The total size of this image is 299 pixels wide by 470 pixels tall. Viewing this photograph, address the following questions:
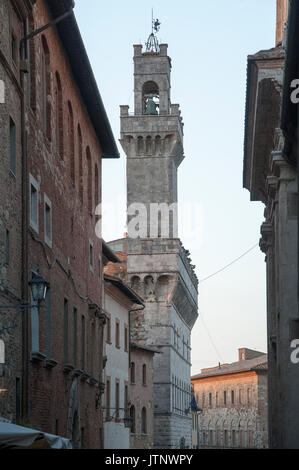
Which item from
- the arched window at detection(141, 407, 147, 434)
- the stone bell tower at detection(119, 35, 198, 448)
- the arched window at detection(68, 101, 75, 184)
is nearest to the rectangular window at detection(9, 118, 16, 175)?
the arched window at detection(68, 101, 75, 184)

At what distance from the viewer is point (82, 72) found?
88.1ft

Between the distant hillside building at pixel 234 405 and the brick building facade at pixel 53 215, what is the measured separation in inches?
2357

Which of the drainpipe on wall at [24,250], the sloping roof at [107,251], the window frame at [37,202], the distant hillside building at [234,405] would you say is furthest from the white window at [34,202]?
the distant hillside building at [234,405]

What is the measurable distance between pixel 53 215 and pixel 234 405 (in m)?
81.9

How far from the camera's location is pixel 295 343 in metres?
22.6

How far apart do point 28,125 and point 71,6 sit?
4.41 meters

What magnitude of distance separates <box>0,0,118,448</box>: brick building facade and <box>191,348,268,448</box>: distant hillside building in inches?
2357

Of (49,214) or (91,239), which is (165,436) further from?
(49,214)

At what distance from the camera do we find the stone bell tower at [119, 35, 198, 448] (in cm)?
6444

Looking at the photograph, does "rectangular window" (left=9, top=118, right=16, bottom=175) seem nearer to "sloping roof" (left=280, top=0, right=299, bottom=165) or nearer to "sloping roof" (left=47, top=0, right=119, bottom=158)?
"sloping roof" (left=280, top=0, right=299, bottom=165)

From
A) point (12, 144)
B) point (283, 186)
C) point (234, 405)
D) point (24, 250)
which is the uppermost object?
point (283, 186)

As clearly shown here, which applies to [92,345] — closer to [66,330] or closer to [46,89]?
[66,330]

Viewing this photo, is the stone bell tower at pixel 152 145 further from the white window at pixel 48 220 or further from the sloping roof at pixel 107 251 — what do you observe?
the white window at pixel 48 220

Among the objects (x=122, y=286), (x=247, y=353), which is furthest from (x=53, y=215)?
(x=247, y=353)
